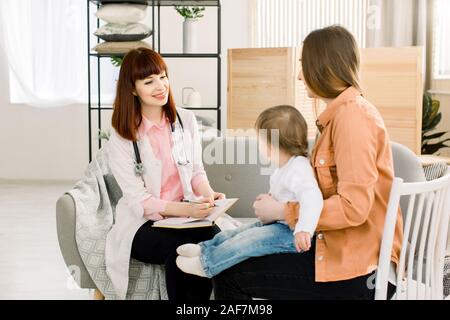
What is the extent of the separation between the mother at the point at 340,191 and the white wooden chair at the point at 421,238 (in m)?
0.04

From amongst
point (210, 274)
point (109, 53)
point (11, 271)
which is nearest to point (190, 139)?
point (210, 274)

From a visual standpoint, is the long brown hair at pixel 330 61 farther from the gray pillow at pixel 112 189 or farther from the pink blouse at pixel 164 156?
the gray pillow at pixel 112 189

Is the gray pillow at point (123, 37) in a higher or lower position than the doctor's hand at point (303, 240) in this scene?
higher

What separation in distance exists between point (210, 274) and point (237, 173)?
3.57ft

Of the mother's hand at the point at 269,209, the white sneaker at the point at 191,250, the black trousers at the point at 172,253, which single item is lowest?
the black trousers at the point at 172,253

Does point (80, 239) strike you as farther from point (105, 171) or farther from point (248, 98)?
point (248, 98)

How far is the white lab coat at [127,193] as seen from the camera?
7.27 feet

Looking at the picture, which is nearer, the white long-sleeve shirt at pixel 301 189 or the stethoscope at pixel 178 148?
the white long-sleeve shirt at pixel 301 189

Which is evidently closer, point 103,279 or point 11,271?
point 103,279

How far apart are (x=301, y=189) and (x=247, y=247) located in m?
0.22

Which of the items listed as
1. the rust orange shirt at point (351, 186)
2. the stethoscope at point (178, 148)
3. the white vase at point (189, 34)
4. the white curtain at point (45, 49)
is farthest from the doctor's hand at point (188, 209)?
the white curtain at point (45, 49)

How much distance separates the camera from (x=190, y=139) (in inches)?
95.5

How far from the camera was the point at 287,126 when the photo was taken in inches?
67.0

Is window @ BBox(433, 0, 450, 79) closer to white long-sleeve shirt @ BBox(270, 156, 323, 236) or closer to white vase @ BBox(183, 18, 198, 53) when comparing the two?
white vase @ BBox(183, 18, 198, 53)
